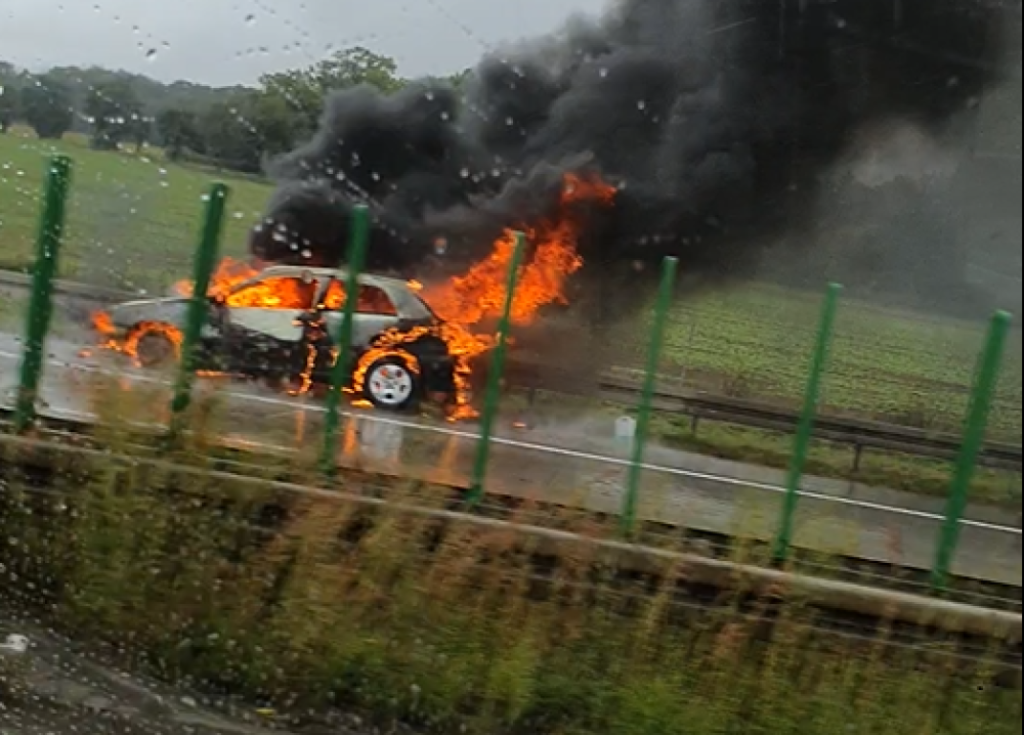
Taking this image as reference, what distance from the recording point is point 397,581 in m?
5.06

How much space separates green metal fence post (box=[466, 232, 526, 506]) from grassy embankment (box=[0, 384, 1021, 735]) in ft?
1.77

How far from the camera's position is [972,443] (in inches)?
125

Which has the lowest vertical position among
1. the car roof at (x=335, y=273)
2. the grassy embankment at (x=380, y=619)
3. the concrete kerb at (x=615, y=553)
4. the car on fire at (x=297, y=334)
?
the grassy embankment at (x=380, y=619)

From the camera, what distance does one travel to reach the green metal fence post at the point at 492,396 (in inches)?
223

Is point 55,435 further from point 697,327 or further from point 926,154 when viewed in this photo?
point 926,154

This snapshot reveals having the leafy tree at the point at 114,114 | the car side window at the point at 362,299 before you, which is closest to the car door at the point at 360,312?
the car side window at the point at 362,299

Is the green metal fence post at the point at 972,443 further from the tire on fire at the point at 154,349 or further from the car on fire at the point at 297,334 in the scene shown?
the tire on fire at the point at 154,349

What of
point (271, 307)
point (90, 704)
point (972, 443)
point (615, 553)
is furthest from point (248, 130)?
point (972, 443)

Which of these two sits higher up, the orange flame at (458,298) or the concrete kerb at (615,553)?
the orange flame at (458,298)

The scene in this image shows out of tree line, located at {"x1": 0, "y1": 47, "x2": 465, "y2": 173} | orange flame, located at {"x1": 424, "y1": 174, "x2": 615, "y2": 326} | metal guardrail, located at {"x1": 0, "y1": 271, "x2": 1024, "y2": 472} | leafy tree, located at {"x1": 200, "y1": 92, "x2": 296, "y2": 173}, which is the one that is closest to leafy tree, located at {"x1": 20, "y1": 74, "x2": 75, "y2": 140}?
tree line, located at {"x1": 0, "y1": 47, "x2": 465, "y2": 173}

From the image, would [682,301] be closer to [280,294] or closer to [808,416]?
[808,416]

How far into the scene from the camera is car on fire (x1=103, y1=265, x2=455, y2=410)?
6.02m

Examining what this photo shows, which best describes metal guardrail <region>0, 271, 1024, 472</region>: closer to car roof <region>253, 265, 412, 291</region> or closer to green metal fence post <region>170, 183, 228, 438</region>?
green metal fence post <region>170, 183, 228, 438</region>

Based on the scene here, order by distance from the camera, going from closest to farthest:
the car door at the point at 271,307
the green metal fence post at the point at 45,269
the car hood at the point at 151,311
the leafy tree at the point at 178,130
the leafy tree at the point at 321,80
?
the green metal fence post at the point at 45,269
the car hood at the point at 151,311
the car door at the point at 271,307
the leafy tree at the point at 178,130
the leafy tree at the point at 321,80
